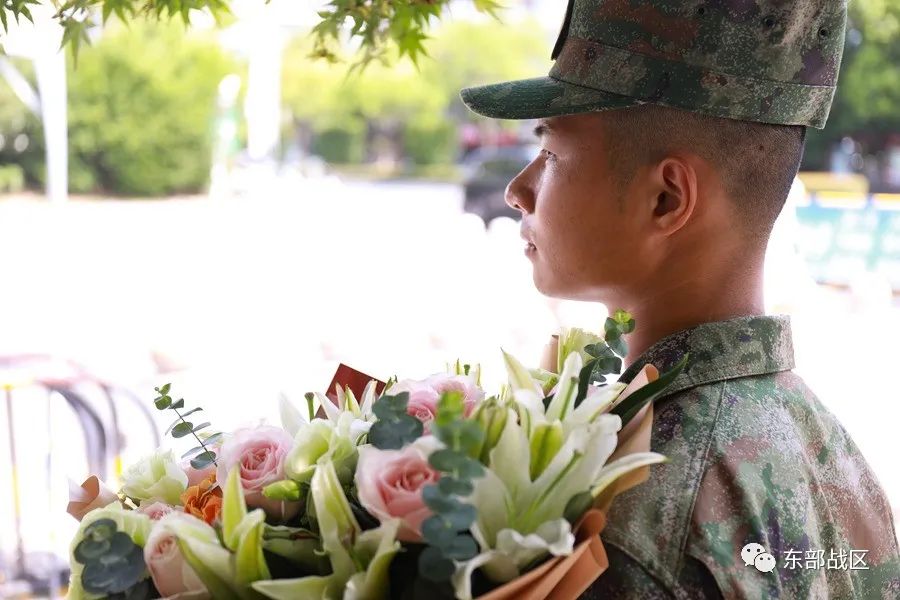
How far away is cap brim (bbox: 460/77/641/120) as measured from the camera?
1.23 m

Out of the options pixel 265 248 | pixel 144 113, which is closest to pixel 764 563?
pixel 265 248

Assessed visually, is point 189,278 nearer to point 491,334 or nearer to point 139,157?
point 491,334

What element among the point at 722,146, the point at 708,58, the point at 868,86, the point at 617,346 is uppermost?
the point at 868,86

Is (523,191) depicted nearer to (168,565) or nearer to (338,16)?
(338,16)

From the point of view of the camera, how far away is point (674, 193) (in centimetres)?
125

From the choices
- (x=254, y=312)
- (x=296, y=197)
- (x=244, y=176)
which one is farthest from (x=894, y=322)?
(x=244, y=176)

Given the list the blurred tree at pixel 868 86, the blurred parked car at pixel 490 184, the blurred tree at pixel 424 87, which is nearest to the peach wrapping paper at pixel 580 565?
the blurred parked car at pixel 490 184

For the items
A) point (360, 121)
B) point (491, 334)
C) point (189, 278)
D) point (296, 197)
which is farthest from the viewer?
point (360, 121)

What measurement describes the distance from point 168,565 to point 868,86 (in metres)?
22.5

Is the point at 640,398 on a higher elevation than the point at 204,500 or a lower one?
higher

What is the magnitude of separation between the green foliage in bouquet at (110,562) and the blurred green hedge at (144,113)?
23949 mm

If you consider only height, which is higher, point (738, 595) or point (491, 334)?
point (738, 595)

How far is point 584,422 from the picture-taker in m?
0.94

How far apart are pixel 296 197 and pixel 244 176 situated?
3409 millimetres
